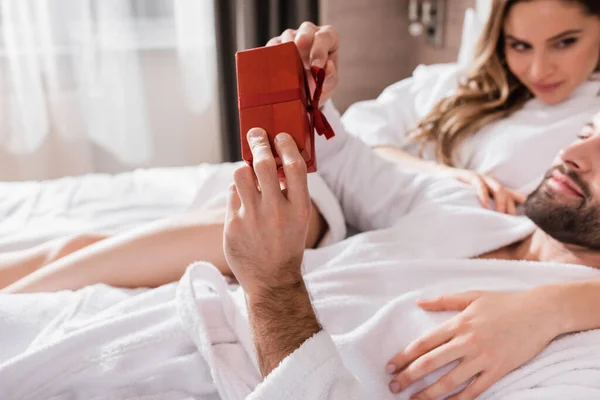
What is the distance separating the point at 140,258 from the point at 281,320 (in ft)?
1.38

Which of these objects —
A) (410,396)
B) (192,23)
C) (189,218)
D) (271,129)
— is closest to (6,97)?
(192,23)

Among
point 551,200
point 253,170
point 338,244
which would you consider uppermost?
point 253,170

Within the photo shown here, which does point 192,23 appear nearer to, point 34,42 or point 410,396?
point 34,42

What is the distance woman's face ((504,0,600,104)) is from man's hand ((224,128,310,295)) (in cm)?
98

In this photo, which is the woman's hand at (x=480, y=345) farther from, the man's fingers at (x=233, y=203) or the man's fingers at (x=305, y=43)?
the man's fingers at (x=305, y=43)

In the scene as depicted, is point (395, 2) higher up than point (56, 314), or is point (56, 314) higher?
point (395, 2)

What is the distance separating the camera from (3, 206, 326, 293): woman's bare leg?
38.8 inches

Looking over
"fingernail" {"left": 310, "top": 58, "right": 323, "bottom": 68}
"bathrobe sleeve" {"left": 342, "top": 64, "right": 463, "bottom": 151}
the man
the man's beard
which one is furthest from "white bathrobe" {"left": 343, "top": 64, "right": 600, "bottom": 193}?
"fingernail" {"left": 310, "top": 58, "right": 323, "bottom": 68}

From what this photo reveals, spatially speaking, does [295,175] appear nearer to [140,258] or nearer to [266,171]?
[266,171]

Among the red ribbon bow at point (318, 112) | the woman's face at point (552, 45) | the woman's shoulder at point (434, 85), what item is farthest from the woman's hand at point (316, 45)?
the woman's shoulder at point (434, 85)

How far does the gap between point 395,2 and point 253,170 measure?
2048 millimetres

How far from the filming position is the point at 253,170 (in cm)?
66

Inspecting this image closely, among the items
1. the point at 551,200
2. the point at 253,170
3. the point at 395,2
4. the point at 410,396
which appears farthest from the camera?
the point at 395,2

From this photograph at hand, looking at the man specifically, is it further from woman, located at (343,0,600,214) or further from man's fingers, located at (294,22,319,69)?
woman, located at (343,0,600,214)
